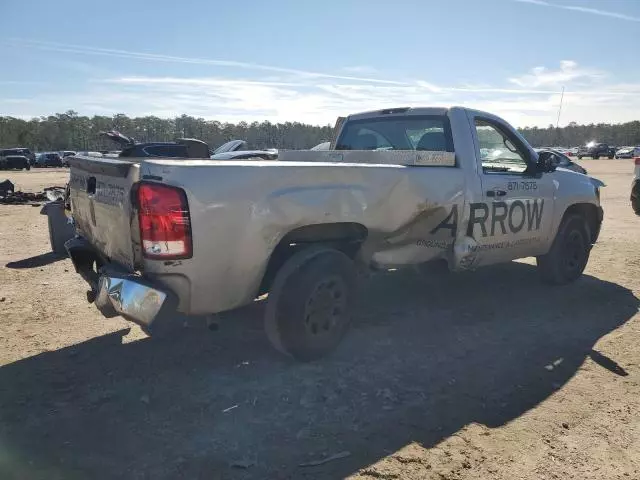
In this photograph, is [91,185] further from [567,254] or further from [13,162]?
[13,162]

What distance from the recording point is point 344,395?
3.31 meters

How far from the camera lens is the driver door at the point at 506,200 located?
15.5 ft

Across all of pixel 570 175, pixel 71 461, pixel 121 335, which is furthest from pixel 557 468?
pixel 570 175

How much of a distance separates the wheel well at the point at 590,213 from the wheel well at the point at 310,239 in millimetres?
3374

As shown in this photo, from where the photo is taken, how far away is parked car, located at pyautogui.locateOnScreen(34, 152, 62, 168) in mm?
50531

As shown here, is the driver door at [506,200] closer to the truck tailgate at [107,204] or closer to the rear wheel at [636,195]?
the truck tailgate at [107,204]

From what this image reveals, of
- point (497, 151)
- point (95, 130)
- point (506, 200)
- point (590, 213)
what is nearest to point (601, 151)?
point (590, 213)

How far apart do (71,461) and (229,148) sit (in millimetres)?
11584

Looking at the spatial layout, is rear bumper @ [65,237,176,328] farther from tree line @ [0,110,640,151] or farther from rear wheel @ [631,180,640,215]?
tree line @ [0,110,640,151]

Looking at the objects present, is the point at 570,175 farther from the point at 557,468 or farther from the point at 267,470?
the point at 267,470

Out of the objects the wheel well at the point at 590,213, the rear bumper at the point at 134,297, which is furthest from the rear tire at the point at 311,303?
the wheel well at the point at 590,213

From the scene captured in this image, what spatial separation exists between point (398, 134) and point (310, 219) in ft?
7.17

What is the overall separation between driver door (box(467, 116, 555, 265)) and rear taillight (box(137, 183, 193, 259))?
8.91 feet

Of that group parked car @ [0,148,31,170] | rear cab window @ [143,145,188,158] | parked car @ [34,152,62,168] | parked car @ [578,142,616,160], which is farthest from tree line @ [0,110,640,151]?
rear cab window @ [143,145,188,158]
